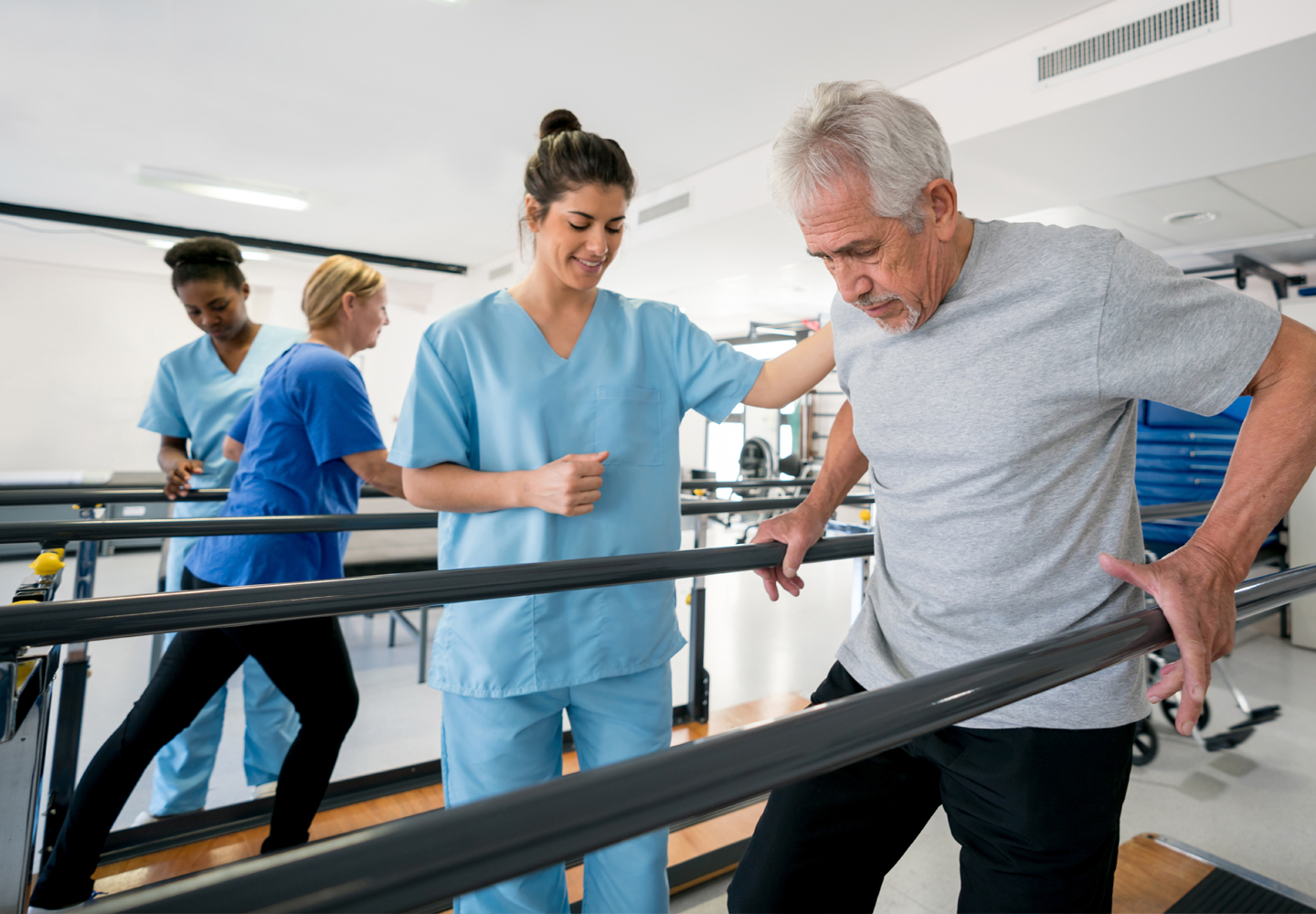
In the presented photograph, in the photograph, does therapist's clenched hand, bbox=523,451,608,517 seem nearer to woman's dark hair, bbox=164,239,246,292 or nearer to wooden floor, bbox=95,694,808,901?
wooden floor, bbox=95,694,808,901

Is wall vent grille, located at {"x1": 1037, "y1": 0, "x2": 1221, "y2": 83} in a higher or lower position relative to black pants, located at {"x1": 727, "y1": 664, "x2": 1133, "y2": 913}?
higher

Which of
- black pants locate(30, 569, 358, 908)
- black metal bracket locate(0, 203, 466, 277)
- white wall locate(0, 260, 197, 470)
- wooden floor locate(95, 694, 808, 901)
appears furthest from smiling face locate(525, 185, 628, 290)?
white wall locate(0, 260, 197, 470)

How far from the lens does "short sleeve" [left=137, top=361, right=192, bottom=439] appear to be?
2490 mm

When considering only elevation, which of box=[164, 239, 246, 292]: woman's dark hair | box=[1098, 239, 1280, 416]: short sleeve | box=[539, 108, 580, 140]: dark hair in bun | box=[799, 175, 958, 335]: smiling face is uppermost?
box=[539, 108, 580, 140]: dark hair in bun

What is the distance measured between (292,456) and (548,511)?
0.96 m

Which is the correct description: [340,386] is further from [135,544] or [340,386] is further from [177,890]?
[135,544]

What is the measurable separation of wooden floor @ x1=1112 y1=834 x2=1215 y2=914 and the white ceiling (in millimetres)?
3355

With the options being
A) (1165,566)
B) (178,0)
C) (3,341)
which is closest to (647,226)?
(178,0)

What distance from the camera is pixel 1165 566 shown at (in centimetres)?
82

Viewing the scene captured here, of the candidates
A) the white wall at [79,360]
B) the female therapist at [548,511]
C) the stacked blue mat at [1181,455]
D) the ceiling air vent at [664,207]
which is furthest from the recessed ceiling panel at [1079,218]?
the white wall at [79,360]

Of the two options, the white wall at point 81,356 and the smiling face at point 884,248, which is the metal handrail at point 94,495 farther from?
the white wall at point 81,356

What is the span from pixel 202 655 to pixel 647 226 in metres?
5.20

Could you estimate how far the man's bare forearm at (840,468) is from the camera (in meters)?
1.28

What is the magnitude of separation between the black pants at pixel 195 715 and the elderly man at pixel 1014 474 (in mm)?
1153
